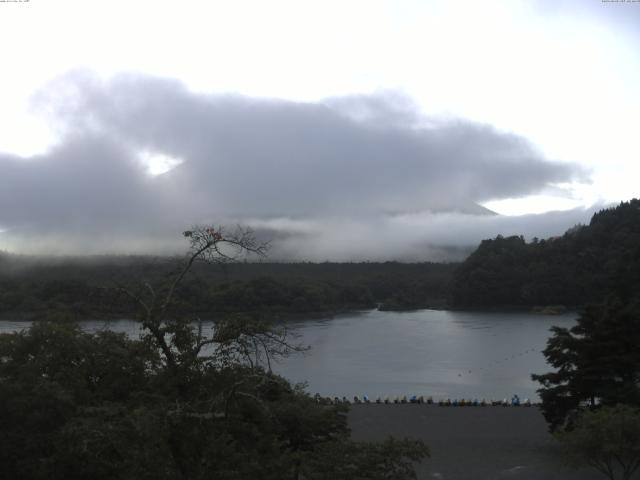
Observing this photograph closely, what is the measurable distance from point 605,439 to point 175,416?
24.0 ft

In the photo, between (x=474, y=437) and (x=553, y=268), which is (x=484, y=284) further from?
(x=474, y=437)

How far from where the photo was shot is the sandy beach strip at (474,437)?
464 inches

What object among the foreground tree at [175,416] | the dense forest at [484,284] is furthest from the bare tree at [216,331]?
the dense forest at [484,284]

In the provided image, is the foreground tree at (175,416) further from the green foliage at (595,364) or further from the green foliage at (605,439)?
the green foliage at (595,364)

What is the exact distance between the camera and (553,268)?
6009 cm

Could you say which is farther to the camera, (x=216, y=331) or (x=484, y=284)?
A: (x=484, y=284)

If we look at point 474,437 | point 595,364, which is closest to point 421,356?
point 474,437

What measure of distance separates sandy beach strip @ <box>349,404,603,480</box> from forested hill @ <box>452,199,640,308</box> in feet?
137

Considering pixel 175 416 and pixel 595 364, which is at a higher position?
pixel 175 416

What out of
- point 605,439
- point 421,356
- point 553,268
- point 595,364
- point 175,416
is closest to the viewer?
point 175,416

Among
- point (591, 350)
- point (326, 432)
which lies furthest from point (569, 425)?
point (326, 432)

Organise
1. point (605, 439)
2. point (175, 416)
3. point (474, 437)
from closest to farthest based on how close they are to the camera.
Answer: point (175, 416), point (605, 439), point (474, 437)

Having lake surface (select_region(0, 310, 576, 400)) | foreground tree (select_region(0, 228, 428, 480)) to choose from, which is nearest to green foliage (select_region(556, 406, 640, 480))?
foreground tree (select_region(0, 228, 428, 480))

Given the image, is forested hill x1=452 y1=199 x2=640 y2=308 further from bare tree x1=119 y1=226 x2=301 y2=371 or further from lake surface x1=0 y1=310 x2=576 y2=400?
bare tree x1=119 y1=226 x2=301 y2=371
